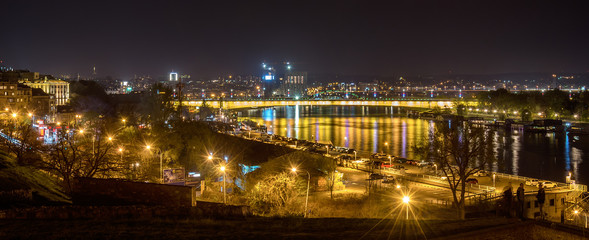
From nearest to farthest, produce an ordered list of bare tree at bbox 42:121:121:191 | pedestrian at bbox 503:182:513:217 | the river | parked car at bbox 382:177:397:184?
pedestrian at bbox 503:182:513:217 → bare tree at bbox 42:121:121:191 → parked car at bbox 382:177:397:184 → the river

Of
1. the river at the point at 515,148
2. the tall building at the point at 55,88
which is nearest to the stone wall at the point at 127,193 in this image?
the river at the point at 515,148

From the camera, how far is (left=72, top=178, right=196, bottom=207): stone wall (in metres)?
4.59

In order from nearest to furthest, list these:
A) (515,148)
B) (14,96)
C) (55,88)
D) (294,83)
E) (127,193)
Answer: (127,193) → (515,148) → (14,96) → (55,88) → (294,83)

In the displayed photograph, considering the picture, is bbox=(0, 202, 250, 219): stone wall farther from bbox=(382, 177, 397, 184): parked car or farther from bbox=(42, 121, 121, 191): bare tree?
bbox=(382, 177, 397, 184): parked car

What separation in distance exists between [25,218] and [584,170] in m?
14.6

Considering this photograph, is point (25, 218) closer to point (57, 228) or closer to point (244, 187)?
point (57, 228)

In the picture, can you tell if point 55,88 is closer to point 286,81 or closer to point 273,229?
point 273,229

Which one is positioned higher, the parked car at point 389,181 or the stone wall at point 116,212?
the stone wall at point 116,212

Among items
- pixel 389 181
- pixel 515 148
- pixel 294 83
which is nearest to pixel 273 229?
pixel 389 181

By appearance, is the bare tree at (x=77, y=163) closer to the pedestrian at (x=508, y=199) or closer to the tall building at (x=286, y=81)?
the pedestrian at (x=508, y=199)

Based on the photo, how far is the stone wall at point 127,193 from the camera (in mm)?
4594

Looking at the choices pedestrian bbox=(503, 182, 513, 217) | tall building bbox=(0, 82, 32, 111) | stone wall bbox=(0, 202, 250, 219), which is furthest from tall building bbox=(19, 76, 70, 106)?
pedestrian bbox=(503, 182, 513, 217)

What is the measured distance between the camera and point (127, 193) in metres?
4.68

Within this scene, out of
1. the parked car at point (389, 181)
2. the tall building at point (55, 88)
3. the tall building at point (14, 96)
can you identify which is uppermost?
the tall building at point (55, 88)
